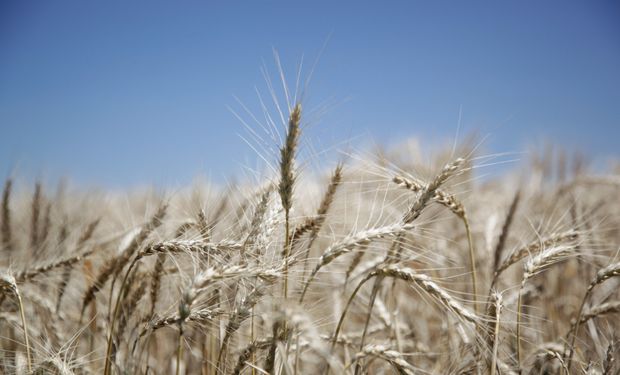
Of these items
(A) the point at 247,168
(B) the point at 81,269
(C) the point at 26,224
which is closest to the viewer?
(A) the point at 247,168

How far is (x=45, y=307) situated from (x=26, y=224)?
1.42 metres

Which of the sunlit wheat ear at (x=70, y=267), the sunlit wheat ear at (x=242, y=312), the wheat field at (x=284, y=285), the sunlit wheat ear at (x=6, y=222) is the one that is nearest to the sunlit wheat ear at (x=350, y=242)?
the wheat field at (x=284, y=285)

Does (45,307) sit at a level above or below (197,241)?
below

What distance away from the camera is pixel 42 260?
86.0 inches

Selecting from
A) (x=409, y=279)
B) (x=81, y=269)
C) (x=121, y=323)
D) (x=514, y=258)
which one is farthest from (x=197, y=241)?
(x=514, y=258)

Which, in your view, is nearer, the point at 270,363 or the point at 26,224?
the point at 270,363

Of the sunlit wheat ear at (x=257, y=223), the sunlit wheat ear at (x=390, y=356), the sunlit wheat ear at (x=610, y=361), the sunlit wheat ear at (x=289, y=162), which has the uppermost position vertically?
the sunlit wheat ear at (x=289, y=162)

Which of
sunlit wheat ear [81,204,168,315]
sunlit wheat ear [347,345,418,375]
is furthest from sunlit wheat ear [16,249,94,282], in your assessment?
sunlit wheat ear [347,345,418,375]

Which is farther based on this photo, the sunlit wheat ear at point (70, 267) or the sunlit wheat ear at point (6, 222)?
the sunlit wheat ear at point (6, 222)

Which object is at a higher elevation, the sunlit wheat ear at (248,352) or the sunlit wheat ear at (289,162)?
the sunlit wheat ear at (289,162)

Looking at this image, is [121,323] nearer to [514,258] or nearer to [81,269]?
[81,269]

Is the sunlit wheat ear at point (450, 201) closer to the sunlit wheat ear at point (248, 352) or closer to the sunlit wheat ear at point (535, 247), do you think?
the sunlit wheat ear at point (535, 247)

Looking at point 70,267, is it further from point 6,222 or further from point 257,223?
point 257,223

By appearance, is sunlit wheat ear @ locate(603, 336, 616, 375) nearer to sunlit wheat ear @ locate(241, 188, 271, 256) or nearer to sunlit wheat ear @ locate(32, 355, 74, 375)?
sunlit wheat ear @ locate(241, 188, 271, 256)
